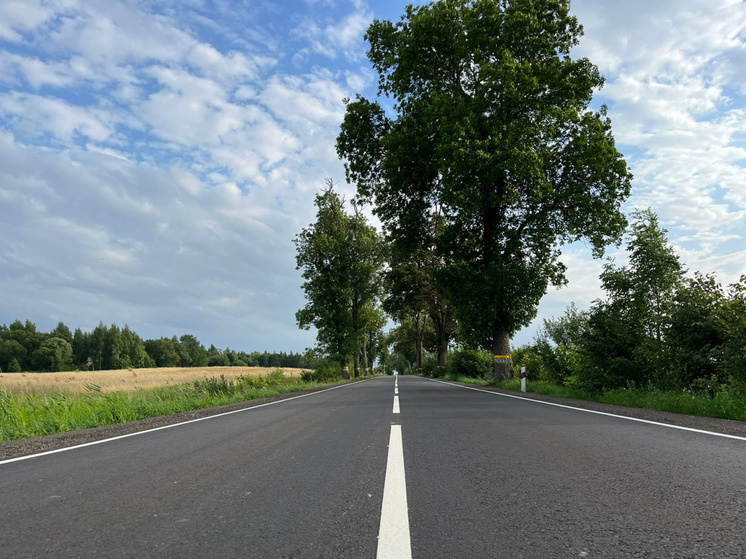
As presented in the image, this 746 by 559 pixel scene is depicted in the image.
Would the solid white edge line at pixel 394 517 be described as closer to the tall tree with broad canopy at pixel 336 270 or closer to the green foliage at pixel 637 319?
the green foliage at pixel 637 319

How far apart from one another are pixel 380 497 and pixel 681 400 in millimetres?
9023

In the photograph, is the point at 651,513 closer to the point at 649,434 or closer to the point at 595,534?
the point at 595,534

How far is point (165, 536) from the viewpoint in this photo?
2.58m

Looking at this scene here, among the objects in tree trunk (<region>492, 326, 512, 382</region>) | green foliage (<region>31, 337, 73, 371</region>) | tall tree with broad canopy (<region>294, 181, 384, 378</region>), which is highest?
tall tree with broad canopy (<region>294, 181, 384, 378</region>)

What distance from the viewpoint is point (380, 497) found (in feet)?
10.6

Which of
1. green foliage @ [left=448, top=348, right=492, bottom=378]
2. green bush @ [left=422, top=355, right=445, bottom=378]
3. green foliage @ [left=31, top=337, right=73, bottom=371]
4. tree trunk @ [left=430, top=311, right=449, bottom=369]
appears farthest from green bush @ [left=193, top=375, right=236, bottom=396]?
green foliage @ [left=31, top=337, right=73, bottom=371]

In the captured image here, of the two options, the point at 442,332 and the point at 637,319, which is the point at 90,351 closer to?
the point at 442,332

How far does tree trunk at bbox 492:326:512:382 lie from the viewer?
19828 mm

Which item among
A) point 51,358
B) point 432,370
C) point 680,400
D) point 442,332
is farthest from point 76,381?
point 51,358

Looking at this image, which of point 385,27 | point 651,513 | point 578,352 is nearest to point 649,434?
point 651,513

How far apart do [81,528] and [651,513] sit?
3.55 metres

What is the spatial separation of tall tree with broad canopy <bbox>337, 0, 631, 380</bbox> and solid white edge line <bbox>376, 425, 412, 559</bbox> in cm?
1367

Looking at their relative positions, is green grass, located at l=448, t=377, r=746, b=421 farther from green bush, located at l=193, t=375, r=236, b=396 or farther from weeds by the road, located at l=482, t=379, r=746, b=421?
green bush, located at l=193, t=375, r=236, b=396

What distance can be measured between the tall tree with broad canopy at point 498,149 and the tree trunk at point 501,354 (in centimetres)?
6
